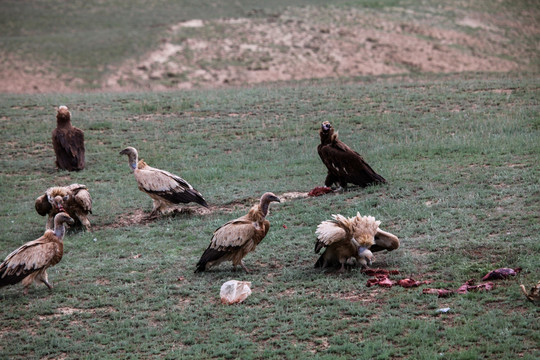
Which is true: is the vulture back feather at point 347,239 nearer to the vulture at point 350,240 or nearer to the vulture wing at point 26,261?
the vulture at point 350,240

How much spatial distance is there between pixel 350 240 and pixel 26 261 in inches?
184

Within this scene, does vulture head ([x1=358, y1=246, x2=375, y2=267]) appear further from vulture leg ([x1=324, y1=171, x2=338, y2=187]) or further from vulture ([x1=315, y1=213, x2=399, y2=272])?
vulture leg ([x1=324, y1=171, x2=338, y2=187])

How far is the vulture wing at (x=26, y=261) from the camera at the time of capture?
10.1m

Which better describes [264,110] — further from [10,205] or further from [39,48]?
[39,48]

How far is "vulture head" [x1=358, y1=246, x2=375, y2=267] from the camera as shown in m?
10.2

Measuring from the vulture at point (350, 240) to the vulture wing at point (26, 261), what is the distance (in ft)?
12.9

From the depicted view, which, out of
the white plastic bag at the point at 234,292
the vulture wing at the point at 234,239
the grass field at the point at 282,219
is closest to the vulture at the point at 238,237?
the vulture wing at the point at 234,239

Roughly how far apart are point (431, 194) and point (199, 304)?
5959 mm

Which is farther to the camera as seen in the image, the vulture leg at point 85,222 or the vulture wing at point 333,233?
the vulture leg at point 85,222

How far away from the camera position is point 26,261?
1016 cm

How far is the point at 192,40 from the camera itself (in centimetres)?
4159

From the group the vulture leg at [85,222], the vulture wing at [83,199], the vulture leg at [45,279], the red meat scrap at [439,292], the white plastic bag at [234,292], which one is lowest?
the vulture leg at [85,222]

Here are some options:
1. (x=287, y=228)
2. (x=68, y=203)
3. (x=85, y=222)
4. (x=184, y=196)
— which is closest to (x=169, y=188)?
(x=184, y=196)

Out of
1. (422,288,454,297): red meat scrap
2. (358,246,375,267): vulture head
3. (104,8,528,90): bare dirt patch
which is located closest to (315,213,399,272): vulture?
(358,246,375,267): vulture head
